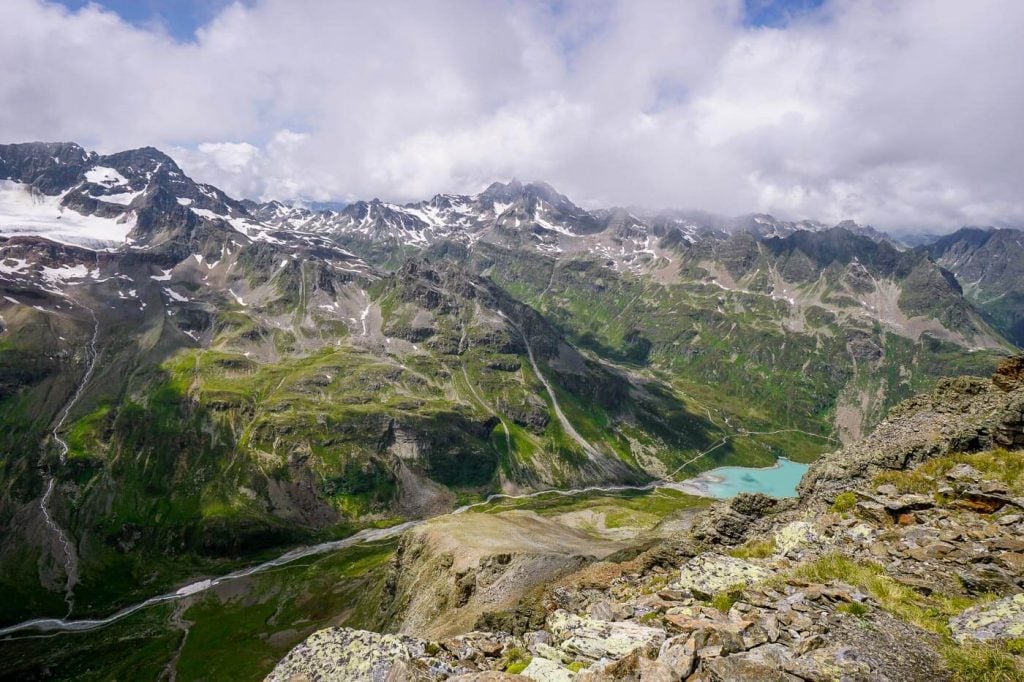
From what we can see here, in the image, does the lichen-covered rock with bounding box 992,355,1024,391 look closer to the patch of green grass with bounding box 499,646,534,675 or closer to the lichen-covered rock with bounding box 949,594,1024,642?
the lichen-covered rock with bounding box 949,594,1024,642

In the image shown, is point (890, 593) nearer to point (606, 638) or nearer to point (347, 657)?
point (606, 638)

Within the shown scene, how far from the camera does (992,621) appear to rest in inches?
497

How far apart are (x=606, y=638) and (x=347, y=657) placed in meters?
9.96

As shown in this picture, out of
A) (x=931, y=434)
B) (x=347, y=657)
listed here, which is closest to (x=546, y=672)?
(x=347, y=657)

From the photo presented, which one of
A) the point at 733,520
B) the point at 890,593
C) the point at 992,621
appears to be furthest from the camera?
the point at 733,520

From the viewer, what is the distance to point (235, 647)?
5138 inches

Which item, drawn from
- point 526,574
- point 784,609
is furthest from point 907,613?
point 526,574

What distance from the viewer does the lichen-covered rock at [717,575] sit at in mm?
19797

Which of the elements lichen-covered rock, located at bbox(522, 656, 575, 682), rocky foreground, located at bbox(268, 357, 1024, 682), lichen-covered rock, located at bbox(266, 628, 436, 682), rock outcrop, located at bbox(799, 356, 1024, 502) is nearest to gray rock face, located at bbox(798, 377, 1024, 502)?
rock outcrop, located at bbox(799, 356, 1024, 502)

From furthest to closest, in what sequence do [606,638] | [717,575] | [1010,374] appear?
[1010,374] < [717,575] < [606,638]

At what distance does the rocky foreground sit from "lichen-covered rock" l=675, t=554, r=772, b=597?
0.27 feet

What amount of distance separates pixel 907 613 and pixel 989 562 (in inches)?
184

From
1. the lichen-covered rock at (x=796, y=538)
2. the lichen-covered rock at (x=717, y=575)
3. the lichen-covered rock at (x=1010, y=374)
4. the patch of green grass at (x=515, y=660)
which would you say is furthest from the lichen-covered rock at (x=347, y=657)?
the lichen-covered rock at (x=1010, y=374)

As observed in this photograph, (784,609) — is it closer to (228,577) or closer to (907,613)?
(907,613)
